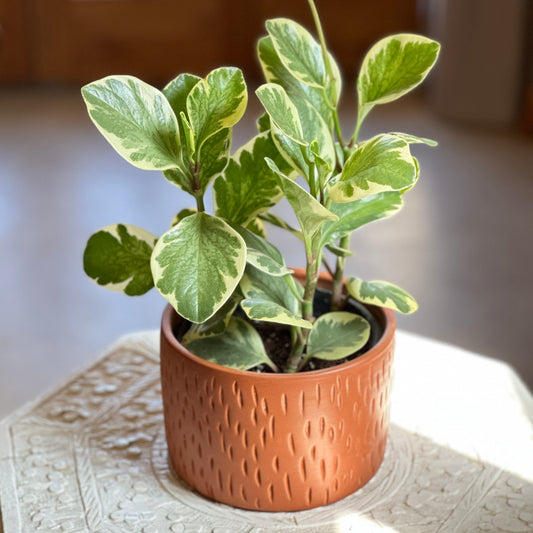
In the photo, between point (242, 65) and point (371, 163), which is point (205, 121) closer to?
point (371, 163)

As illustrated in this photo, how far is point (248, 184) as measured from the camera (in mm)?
739

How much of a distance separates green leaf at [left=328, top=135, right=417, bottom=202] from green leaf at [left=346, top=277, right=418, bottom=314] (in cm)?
12

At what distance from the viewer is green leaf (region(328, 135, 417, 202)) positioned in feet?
2.03

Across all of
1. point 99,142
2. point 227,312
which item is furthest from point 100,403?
point 99,142

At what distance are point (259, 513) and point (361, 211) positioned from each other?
295 mm

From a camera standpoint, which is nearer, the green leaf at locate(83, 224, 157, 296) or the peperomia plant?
the peperomia plant

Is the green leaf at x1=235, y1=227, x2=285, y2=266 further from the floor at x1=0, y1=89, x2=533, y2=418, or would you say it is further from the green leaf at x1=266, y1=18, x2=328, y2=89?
the floor at x1=0, y1=89, x2=533, y2=418

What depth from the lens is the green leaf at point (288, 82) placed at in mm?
766

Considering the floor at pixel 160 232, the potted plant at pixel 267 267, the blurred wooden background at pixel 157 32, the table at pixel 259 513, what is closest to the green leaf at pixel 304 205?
the potted plant at pixel 267 267

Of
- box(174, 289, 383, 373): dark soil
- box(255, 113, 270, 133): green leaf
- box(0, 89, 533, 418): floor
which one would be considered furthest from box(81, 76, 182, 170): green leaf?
box(0, 89, 533, 418): floor

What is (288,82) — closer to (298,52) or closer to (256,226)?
(298,52)

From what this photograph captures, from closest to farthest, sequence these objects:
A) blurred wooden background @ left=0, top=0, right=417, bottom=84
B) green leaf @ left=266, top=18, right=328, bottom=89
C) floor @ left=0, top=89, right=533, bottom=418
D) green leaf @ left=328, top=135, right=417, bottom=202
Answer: green leaf @ left=328, top=135, right=417, bottom=202 < green leaf @ left=266, top=18, right=328, bottom=89 < floor @ left=0, top=89, right=533, bottom=418 < blurred wooden background @ left=0, top=0, right=417, bottom=84

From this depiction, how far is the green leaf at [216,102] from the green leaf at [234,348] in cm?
18

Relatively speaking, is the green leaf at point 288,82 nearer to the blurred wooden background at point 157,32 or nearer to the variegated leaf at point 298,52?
the variegated leaf at point 298,52
